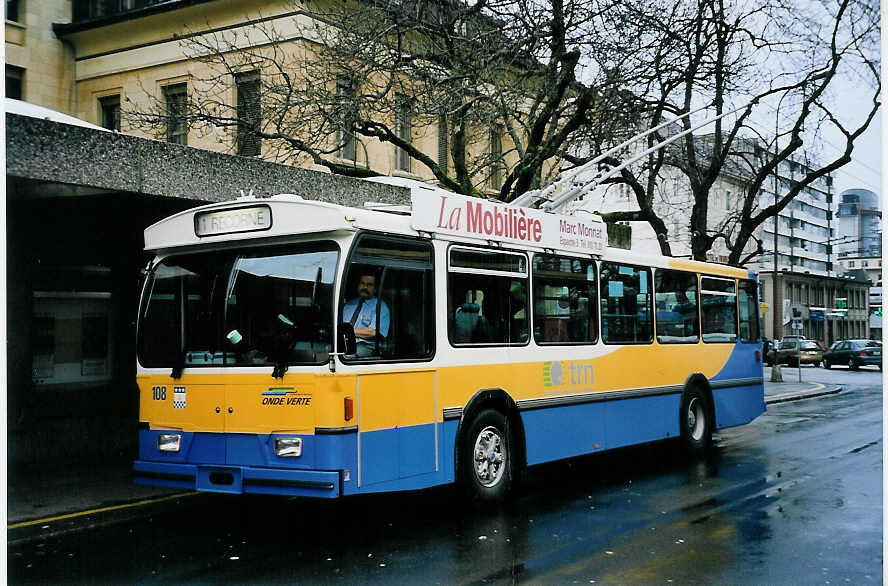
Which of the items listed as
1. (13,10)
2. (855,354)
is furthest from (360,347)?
(855,354)

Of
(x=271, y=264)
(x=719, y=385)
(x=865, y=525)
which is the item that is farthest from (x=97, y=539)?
(x=719, y=385)

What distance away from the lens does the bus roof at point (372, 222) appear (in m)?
7.99

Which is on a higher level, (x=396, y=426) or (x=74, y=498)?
(x=396, y=426)

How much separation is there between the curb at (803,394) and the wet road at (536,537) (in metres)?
13.8

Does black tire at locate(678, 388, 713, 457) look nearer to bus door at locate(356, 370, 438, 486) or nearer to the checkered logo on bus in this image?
bus door at locate(356, 370, 438, 486)

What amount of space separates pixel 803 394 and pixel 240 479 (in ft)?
75.3

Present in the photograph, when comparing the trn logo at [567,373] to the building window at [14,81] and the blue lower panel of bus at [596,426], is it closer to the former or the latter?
the blue lower panel of bus at [596,426]

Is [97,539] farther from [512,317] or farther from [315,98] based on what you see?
[315,98]

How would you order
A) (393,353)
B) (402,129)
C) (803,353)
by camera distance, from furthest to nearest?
(803,353) < (402,129) < (393,353)

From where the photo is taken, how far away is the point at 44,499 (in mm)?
10094

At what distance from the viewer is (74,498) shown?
33.3ft

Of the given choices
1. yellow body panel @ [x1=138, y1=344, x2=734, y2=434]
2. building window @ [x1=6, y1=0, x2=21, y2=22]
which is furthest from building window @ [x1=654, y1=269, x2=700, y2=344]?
building window @ [x1=6, y1=0, x2=21, y2=22]

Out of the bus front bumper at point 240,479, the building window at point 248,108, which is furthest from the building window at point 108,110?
the bus front bumper at point 240,479

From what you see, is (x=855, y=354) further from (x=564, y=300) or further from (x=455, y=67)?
(x=564, y=300)
